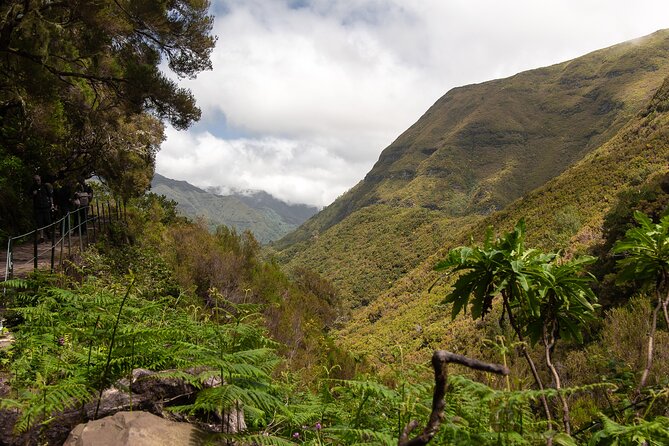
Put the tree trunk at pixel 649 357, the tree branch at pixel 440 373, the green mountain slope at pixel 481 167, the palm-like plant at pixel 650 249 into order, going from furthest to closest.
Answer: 1. the green mountain slope at pixel 481 167
2. the palm-like plant at pixel 650 249
3. the tree trunk at pixel 649 357
4. the tree branch at pixel 440 373

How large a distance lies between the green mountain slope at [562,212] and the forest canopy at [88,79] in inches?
780

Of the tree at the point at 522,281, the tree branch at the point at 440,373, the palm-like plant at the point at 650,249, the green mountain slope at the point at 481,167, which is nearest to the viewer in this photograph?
the tree branch at the point at 440,373

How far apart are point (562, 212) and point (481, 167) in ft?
458

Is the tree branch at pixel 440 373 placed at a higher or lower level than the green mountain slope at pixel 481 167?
lower

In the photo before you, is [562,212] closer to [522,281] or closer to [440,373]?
[522,281]

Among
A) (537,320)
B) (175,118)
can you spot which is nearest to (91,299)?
(537,320)

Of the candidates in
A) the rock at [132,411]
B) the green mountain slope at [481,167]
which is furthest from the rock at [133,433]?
the green mountain slope at [481,167]

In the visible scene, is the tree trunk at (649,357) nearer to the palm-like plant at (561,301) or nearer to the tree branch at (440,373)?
the palm-like plant at (561,301)

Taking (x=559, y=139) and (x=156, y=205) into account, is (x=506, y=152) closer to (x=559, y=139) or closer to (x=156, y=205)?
(x=559, y=139)

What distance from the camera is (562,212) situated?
36.8 meters

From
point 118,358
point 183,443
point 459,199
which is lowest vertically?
point 183,443

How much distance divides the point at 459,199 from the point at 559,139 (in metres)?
52.7

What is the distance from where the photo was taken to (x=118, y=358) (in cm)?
212

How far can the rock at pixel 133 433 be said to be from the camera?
189 cm
